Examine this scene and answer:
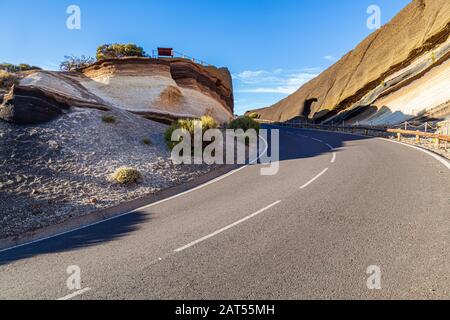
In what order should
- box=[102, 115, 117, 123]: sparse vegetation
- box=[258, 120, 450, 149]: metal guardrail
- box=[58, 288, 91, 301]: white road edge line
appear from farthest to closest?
1. box=[258, 120, 450, 149]: metal guardrail
2. box=[102, 115, 117, 123]: sparse vegetation
3. box=[58, 288, 91, 301]: white road edge line

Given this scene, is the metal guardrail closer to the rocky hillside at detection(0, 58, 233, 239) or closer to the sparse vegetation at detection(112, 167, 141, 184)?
the rocky hillside at detection(0, 58, 233, 239)

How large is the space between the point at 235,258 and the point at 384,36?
188 ft

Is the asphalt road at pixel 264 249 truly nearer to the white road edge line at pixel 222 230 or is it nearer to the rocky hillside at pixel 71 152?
the white road edge line at pixel 222 230

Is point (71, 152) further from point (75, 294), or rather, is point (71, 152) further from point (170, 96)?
point (170, 96)

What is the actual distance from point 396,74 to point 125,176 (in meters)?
44.6

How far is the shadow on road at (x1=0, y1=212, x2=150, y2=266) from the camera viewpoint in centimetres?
531

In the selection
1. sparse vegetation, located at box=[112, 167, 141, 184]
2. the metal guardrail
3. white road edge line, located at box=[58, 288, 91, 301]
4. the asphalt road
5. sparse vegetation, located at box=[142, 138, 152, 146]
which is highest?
the metal guardrail

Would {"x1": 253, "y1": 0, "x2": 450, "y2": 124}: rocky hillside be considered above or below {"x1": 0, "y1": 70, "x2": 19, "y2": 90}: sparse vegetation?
above

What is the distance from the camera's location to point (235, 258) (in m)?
4.26

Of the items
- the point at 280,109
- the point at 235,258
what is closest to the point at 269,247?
the point at 235,258

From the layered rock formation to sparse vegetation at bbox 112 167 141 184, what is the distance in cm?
620

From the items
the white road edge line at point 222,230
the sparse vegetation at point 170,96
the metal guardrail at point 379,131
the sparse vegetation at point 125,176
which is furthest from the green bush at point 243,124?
the white road edge line at point 222,230

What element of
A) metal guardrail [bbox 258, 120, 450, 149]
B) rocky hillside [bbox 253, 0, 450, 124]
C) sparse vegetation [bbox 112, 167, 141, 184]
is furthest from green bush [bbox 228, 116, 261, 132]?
rocky hillside [bbox 253, 0, 450, 124]

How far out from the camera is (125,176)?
9625mm
